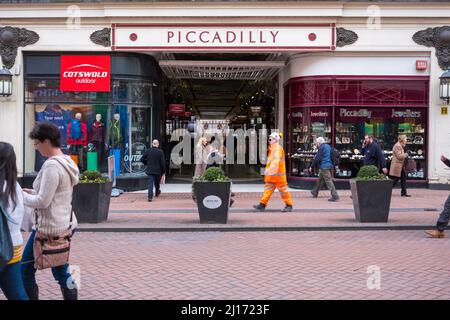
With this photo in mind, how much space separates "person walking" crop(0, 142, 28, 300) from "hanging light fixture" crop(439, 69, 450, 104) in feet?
51.8

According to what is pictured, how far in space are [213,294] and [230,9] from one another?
42.2 ft

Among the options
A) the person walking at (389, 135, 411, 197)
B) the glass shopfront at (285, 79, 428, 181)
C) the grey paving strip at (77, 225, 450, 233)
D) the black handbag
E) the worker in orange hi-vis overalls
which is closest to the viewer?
the black handbag

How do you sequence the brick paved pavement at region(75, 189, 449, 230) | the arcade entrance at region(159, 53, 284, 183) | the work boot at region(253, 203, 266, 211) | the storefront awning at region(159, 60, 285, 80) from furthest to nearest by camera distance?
1. the arcade entrance at region(159, 53, 284, 183)
2. the storefront awning at region(159, 60, 285, 80)
3. the work boot at region(253, 203, 266, 211)
4. the brick paved pavement at region(75, 189, 449, 230)

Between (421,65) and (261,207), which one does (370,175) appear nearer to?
(261,207)

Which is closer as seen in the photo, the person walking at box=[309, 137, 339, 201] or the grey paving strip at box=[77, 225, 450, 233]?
the grey paving strip at box=[77, 225, 450, 233]

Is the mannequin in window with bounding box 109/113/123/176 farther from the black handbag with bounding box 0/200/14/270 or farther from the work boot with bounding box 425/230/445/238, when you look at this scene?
the black handbag with bounding box 0/200/14/270

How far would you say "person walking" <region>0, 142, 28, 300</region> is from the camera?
4492 mm

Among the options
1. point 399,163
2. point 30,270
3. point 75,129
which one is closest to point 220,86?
point 75,129

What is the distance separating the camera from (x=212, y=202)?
1184 cm

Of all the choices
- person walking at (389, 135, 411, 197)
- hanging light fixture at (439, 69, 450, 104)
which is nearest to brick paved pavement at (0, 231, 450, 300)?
person walking at (389, 135, 411, 197)

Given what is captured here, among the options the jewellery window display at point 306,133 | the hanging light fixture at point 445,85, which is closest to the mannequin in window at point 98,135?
the jewellery window display at point 306,133

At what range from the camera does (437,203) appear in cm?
1517
